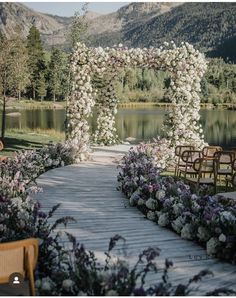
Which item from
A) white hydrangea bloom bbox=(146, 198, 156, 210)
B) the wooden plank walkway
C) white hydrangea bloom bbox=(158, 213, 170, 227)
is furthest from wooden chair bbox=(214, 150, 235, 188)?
white hydrangea bloom bbox=(158, 213, 170, 227)

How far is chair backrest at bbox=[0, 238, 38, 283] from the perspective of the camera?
421cm

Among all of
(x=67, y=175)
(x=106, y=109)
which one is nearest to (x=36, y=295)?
(x=67, y=175)

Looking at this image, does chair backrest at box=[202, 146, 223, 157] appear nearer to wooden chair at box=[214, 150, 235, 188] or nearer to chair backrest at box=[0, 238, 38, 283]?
wooden chair at box=[214, 150, 235, 188]

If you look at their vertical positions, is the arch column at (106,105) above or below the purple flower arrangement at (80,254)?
above

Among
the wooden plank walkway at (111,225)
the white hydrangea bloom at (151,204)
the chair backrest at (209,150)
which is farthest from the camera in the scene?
the chair backrest at (209,150)

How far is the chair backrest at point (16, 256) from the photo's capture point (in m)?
4.21

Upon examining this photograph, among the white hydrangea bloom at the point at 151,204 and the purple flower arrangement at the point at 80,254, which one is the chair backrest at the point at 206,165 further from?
the white hydrangea bloom at the point at 151,204

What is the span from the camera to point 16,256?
14.1ft

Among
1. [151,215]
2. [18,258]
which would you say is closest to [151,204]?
[151,215]

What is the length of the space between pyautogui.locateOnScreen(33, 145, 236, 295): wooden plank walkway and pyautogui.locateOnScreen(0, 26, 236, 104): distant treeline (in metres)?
5.49

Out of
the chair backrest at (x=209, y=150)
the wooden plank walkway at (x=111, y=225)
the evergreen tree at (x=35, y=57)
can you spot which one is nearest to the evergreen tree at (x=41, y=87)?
the evergreen tree at (x=35, y=57)

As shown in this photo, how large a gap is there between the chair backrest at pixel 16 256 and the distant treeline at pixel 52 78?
11301 mm

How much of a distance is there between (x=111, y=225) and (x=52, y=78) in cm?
5910

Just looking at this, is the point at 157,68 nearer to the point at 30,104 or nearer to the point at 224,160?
the point at 224,160
